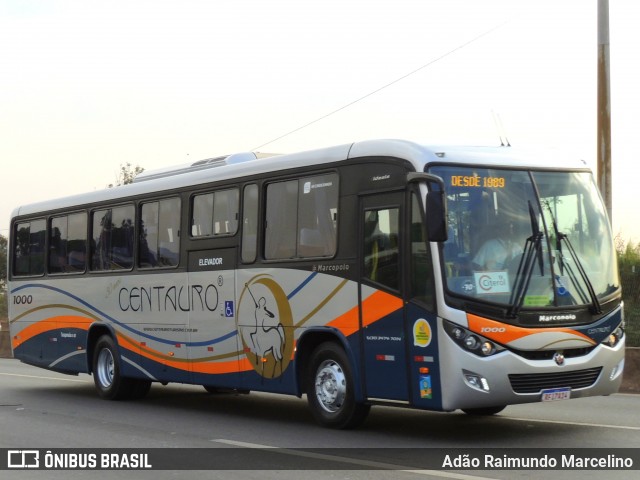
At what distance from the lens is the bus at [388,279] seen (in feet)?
35.5

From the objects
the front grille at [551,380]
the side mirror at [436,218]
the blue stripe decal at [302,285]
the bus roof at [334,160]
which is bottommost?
the front grille at [551,380]

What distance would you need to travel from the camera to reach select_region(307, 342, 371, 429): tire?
12086 millimetres

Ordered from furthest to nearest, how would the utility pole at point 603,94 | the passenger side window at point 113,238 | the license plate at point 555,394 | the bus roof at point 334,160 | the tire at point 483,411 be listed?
the utility pole at point 603,94 < the passenger side window at point 113,238 < the tire at point 483,411 < the bus roof at point 334,160 < the license plate at point 555,394

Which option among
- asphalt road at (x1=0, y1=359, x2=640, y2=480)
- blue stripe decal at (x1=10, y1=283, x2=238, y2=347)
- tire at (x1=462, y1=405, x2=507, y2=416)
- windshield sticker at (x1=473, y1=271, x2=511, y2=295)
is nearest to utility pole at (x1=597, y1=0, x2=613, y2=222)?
asphalt road at (x1=0, y1=359, x2=640, y2=480)

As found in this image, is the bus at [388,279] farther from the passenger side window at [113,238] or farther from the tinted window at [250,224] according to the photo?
the passenger side window at [113,238]

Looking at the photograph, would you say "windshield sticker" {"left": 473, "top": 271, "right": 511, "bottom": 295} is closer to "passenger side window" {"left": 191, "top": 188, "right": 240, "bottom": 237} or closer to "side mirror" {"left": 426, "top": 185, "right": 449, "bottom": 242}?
"side mirror" {"left": 426, "top": 185, "right": 449, "bottom": 242}

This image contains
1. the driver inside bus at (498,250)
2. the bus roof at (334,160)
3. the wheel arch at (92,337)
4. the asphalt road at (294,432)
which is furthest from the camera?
the wheel arch at (92,337)

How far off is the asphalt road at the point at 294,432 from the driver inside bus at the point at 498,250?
1822 millimetres

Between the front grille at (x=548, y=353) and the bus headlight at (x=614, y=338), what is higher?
the bus headlight at (x=614, y=338)

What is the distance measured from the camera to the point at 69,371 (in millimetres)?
18766

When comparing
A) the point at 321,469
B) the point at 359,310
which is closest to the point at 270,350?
the point at 359,310

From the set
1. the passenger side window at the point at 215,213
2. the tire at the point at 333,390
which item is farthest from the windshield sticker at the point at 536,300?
the passenger side window at the point at 215,213

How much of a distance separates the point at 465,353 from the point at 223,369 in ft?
15.7

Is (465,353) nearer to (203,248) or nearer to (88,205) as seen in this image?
(203,248)
